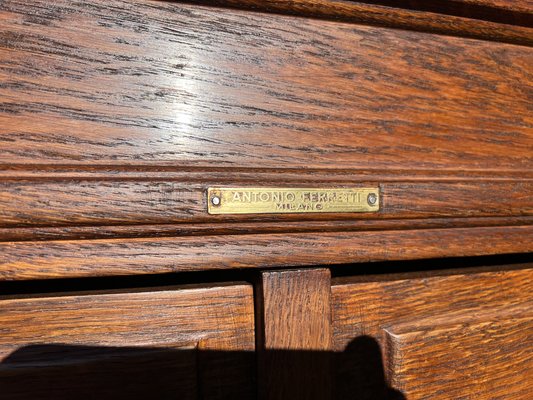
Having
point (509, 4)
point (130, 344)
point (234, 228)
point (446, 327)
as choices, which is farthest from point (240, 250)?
point (509, 4)

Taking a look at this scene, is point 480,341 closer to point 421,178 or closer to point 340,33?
point 421,178

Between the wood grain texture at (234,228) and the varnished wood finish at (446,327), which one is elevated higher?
the wood grain texture at (234,228)

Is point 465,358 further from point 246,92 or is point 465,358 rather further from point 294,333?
point 246,92

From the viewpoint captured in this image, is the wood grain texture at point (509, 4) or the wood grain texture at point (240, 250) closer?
the wood grain texture at point (240, 250)

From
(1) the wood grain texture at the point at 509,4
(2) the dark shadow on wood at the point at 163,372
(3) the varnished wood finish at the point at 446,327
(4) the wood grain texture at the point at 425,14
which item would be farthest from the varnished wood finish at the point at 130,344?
(1) the wood grain texture at the point at 509,4

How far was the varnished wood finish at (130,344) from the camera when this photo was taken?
43 centimetres

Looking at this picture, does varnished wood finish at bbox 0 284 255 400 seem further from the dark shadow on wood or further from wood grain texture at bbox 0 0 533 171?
wood grain texture at bbox 0 0 533 171

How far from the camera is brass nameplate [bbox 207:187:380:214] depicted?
0.46 metres

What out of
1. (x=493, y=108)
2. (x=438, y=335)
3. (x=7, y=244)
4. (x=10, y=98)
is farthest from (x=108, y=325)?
(x=493, y=108)

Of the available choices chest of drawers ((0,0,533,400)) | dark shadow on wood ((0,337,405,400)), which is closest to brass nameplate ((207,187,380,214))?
chest of drawers ((0,0,533,400))

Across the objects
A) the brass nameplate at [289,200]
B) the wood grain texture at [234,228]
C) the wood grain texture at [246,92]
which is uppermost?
the wood grain texture at [246,92]

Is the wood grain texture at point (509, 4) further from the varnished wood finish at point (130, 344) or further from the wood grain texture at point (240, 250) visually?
the varnished wood finish at point (130, 344)

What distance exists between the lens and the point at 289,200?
1.56ft

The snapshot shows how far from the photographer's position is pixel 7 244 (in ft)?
1.36
